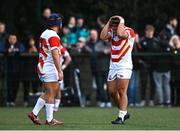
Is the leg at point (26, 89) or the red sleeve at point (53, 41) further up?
the red sleeve at point (53, 41)

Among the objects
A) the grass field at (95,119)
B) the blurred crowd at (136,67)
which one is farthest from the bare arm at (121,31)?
the blurred crowd at (136,67)

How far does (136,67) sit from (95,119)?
664 cm

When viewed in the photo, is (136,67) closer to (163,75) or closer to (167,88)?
(163,75)

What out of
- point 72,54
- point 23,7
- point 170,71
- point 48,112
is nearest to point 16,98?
point 72,54

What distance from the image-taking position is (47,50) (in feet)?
54.0

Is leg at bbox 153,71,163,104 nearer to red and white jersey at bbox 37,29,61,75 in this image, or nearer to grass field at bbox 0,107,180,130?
grass field at bbox 0,107,180,130

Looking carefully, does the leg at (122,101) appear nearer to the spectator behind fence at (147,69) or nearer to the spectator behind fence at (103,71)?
the spectator behind fence at (103,71)

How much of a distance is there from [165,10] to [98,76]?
6.71m

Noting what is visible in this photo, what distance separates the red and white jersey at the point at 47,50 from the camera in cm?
1633

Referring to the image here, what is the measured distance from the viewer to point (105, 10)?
29.7 meters

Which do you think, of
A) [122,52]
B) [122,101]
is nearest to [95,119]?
[122,101]

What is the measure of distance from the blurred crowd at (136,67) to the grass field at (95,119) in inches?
77.0

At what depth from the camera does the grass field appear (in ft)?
51.5

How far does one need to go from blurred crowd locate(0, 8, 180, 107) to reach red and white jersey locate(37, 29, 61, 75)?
7802 millimetres
